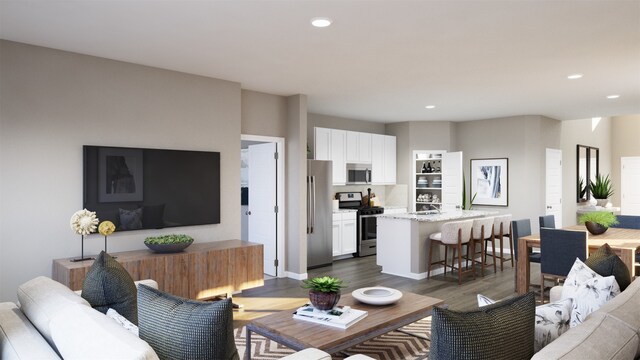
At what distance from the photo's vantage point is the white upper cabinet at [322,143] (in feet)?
24.0

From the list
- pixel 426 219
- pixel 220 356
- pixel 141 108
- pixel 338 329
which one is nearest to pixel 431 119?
pixel 426 219

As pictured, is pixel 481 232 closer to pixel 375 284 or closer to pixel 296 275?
pixel 375 284

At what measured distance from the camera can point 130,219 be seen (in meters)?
4.38

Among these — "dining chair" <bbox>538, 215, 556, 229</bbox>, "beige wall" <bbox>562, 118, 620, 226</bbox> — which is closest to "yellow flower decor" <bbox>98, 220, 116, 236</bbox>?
"dining chair" <bbox>538, 215, 556, 229</bbox>

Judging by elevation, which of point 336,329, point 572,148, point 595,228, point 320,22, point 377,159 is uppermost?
point 320,22

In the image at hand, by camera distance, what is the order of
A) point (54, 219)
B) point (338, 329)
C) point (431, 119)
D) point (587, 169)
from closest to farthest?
point (338, 329), point (54, 219), point (431, 119), point (587, 169)

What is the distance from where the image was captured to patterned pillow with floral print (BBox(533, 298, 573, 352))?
6.08ft

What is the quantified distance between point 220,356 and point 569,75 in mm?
4993

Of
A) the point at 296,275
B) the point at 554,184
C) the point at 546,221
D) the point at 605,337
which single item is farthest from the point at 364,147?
the point at 605,337

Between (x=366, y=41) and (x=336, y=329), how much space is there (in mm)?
2364

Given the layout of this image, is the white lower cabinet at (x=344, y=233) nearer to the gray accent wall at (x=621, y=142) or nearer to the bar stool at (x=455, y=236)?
the bar stool at (x=455, y=236)

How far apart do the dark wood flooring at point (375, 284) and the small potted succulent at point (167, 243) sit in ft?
2.87

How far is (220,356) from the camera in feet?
4.99

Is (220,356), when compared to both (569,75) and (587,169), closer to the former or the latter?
(569,75)
